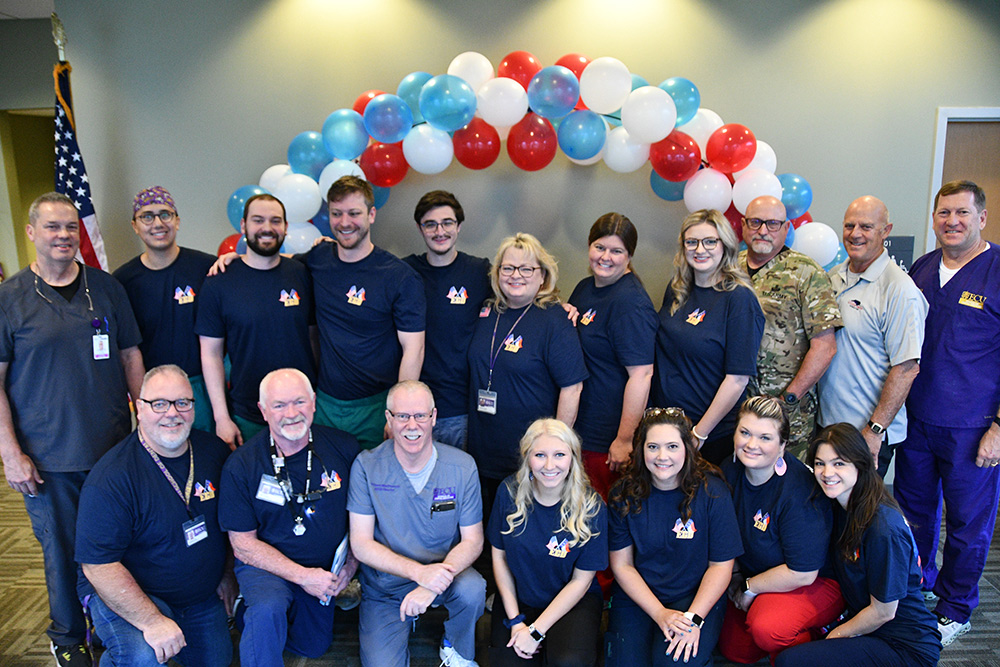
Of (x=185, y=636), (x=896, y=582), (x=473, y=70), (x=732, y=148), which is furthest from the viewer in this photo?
(x=473, y=70)

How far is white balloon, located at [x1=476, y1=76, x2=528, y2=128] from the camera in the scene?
311cm

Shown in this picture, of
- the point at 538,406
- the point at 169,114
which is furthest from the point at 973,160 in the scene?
the point at 169,114

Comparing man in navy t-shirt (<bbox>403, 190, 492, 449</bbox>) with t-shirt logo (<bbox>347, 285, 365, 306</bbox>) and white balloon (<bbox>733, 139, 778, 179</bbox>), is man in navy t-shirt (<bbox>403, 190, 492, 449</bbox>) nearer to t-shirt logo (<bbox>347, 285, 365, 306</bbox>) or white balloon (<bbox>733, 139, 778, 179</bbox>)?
t-shirt logo (<bbox>347, 285, 365, 306</bbox>)

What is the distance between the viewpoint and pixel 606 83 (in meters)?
3.10

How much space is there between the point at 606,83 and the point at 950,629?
2.99 meters

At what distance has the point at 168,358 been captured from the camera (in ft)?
9.58

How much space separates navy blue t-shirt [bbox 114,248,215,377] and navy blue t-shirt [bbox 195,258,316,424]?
8.0 inches

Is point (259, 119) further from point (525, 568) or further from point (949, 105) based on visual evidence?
point (949, 105)

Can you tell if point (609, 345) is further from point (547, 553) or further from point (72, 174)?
point (72, 174)

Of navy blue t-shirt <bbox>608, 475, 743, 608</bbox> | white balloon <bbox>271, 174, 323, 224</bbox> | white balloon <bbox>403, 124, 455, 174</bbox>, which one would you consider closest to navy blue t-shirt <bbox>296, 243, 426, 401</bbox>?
white balloon <bbox>271, 174, 323, 224</bbox>

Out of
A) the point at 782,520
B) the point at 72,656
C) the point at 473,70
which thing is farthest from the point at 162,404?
the point at 782,520

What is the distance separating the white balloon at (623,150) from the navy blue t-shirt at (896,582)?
203 cm

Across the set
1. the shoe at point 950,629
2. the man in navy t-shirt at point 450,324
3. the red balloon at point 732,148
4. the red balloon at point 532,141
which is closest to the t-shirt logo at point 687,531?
the man in navy t-shirt at point 450,324

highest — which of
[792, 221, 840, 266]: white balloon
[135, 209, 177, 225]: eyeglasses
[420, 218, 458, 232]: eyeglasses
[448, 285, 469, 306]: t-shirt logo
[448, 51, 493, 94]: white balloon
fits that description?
[448, 51, 493, 94]: white balloon
